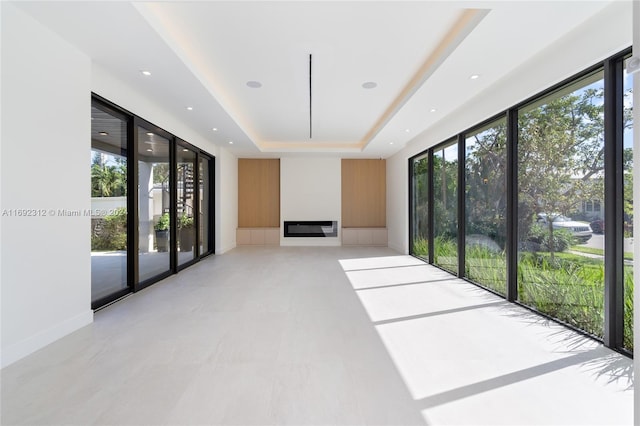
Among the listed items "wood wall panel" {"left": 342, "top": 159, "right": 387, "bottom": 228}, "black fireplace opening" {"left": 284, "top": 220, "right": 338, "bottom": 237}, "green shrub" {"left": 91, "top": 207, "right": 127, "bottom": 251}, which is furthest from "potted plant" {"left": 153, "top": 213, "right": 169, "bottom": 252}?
"wood wall panel" {"left": 342, "top": 159, "right": 387, "bottom": 228}

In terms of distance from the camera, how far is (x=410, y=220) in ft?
24.7

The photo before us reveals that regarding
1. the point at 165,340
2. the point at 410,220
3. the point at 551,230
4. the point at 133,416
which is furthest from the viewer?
the point at 410,220

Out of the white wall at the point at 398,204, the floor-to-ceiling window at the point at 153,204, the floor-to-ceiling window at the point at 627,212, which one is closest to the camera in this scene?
the floor-to-ceiling window at the point at 627,212

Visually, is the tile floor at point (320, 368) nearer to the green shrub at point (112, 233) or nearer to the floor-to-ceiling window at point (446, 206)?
the green shrub at point (112, 233)

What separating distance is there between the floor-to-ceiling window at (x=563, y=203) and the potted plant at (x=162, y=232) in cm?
Answer: 523

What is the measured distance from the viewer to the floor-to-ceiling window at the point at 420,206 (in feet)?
21.6

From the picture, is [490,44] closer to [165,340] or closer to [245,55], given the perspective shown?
[245,55]

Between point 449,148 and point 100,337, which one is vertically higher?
point 449,148

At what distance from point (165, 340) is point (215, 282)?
2.13 m

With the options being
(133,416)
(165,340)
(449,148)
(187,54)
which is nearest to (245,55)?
(187,54)

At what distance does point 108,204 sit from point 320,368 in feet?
11.0

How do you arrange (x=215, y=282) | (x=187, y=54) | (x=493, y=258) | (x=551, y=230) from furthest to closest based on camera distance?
(x=215, y=282) < (x=493, y=258) < (x=187, y=54) < (x=551, y=230)

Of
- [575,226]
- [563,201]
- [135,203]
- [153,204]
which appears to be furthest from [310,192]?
[575,226]

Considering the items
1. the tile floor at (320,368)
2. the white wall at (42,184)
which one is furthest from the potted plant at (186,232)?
the white wall at (42,184)
